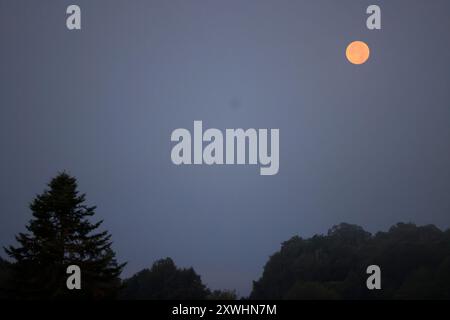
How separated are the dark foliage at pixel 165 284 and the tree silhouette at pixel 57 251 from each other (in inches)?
2053

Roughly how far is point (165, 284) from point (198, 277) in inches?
216

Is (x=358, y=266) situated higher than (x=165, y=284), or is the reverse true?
(x=358, y=266)

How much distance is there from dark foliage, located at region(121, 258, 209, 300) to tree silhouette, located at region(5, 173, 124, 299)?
5214 cm

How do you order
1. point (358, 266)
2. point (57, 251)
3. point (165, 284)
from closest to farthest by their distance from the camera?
point (57, 251) → point (358, 266) → point (165, 284)

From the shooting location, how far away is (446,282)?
5519 centimetres

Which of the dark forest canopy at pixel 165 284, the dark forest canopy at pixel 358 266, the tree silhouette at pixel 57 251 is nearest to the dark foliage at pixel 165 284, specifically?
the dark forest canopy at pixel 165 284

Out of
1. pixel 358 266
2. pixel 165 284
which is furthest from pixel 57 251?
pixel 165 284

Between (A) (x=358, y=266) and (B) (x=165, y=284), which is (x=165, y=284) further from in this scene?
(A) (x=358, y=266)

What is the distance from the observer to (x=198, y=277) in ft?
280

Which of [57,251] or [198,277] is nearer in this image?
[57,251]

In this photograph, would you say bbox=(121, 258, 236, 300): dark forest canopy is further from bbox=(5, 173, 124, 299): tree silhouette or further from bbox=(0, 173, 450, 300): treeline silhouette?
bbox=(5, 173, 124, 299): tree silhouette
